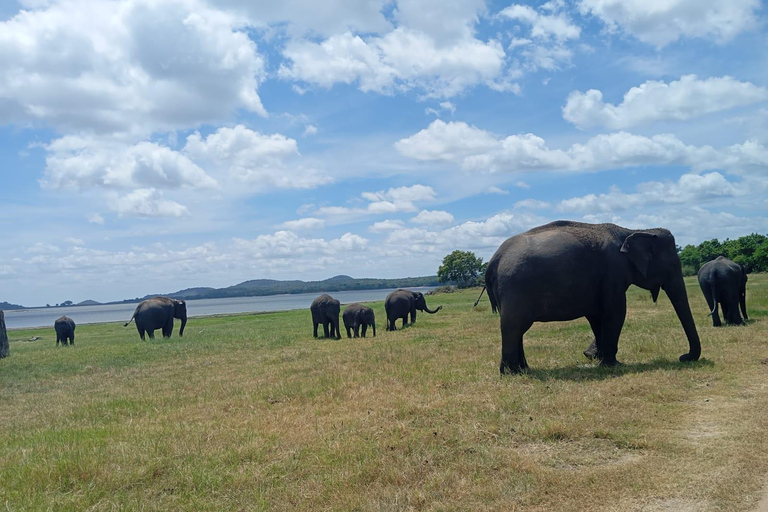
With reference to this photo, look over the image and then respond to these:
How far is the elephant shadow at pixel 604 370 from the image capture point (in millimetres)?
11141

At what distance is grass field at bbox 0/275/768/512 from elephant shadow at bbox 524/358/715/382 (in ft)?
0.25

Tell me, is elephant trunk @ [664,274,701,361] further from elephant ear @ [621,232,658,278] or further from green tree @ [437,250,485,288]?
green tree @ [437,250,485,288]

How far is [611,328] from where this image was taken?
12195 mm

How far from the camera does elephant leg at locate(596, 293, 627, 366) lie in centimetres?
1218

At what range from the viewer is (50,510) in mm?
5785

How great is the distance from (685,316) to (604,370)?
235 cm

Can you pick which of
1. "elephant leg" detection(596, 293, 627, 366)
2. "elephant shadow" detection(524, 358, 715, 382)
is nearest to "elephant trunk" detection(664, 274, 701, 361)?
"elephant shadow" detection(524, 358, 715, 382)

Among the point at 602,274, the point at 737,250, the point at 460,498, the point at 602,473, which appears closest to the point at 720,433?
the point at 602,473

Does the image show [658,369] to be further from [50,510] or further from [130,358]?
[130,358]

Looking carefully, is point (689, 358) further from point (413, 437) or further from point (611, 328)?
point (413, 437)

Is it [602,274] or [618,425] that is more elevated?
[602,274]

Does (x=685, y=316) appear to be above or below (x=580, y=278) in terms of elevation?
below

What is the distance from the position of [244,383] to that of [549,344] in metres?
8.69

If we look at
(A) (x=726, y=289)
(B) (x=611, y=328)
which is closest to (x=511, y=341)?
(B) (x=611, y=328)
